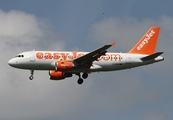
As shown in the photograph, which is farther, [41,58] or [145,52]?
[145,52]

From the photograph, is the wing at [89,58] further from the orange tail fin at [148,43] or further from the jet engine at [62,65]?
the orange tail fin at [148,43]

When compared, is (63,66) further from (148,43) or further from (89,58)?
(148,43)

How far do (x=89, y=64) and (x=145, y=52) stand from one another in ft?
32.8

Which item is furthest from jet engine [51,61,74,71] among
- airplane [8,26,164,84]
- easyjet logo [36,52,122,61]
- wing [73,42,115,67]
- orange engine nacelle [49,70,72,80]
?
orange engine nacelle [49,70,72,80]

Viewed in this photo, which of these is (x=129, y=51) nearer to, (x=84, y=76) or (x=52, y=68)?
(x=84, y=76)

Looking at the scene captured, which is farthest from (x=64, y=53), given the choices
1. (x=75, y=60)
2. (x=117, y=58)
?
(x=117, y=58)

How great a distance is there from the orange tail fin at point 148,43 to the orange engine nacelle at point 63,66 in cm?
1121

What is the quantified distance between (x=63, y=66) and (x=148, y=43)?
50.2 ft

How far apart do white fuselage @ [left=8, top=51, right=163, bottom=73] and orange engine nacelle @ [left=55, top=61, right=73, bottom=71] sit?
760 millimetres

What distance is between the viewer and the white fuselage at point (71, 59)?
2876 inches

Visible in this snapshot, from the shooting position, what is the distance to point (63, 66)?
72688mm

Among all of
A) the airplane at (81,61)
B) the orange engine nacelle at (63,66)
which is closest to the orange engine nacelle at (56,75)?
the airplane at (81,61)

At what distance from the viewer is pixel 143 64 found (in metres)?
77.6

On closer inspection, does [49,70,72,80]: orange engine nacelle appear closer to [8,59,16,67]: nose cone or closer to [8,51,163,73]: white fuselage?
[8,51,163,73]: white fuselage
